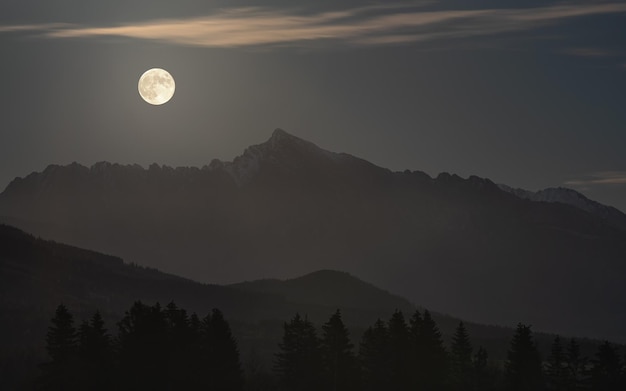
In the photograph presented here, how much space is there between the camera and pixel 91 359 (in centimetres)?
19950

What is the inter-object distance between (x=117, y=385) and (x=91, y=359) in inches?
223

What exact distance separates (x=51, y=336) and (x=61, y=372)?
19.9 ft

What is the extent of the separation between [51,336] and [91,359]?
7074 millimetres

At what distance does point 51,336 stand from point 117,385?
497 inches

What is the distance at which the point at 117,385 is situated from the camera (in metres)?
200

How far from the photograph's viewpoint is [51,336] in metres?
199

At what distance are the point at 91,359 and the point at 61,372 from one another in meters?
5.14

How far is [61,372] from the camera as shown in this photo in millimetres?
196875

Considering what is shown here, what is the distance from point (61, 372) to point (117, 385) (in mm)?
8842
